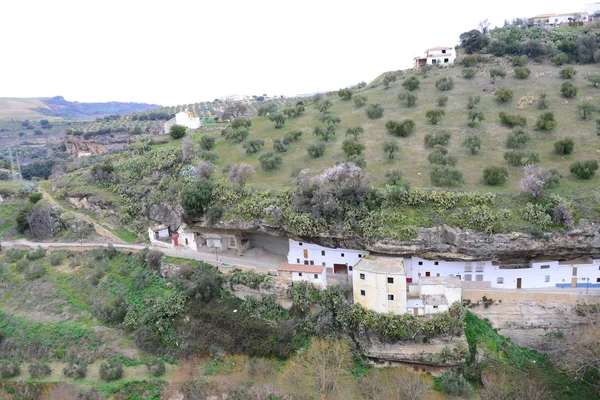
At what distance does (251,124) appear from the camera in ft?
174

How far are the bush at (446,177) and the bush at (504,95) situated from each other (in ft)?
65.9

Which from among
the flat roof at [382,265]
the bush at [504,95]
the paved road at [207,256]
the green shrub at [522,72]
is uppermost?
the green shrub at [522,72]

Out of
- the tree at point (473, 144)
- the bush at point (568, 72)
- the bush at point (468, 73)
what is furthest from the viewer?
the bush at point (468, 73)

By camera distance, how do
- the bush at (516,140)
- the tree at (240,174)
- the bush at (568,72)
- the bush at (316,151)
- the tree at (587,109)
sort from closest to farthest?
the tree at (240,174)
the bush at (516,140)
the bush at (316,151)
the tree at (587,109)
the bush at (568,72)

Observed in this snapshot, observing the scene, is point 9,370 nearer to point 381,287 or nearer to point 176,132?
point 381,287

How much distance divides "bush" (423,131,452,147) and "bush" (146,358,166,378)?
29065 mm

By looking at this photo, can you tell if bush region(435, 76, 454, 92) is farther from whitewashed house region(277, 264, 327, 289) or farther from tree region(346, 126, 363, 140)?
whitewashed house region(277, 264, 327, 289)

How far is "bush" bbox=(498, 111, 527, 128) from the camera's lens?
134 ft

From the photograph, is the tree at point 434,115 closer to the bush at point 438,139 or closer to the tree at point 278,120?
the bush at point 438,139

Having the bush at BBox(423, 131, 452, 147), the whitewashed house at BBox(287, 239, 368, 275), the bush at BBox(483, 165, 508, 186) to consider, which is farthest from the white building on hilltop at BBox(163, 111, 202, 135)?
the bush at BBox(483, 165, 508, 186)

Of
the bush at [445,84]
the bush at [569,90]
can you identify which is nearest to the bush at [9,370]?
the bush at [445,84]

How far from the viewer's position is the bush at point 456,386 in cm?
2230

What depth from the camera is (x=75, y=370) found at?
83.4ft

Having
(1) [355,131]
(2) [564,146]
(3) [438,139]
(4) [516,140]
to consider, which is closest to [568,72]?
(4) [516,140]
